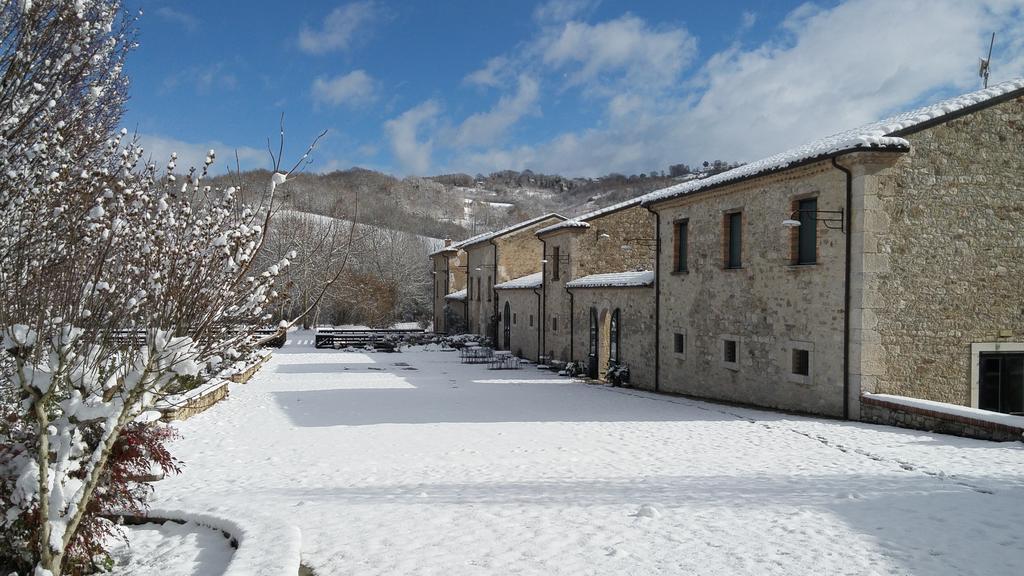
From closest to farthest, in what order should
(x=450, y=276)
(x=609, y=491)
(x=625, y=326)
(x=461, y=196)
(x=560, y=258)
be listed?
(x=609, y=491) < (x=625, y=326) < (x=560, y=258) < (x=450, y=276) < (x=461, y=196)

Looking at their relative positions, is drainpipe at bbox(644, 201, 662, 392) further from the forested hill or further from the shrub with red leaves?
the forested hill

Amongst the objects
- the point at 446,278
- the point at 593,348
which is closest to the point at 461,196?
the point at 446,278

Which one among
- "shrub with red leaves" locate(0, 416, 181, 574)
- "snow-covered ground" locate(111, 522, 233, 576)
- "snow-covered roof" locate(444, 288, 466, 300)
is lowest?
"snow-covered ground" locate(111, 522, 233, 576)

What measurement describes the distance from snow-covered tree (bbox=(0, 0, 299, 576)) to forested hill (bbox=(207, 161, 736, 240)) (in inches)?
2652

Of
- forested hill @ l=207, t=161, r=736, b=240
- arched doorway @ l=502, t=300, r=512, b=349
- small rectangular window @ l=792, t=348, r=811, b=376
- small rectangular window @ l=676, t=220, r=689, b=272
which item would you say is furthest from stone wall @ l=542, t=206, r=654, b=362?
forested hill @ l=207, t=161, r=736, b=240

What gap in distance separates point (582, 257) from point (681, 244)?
7.05 meters

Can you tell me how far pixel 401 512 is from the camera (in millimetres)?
7012

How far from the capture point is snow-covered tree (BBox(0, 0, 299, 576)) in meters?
4.71

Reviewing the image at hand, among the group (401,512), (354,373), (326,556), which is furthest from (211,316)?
(354,373)

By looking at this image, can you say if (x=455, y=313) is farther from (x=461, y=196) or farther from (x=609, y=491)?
(x=461, y=196)

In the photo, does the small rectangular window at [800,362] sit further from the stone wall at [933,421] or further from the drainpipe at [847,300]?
the stone wall at [933,421]

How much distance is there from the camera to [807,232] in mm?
13594

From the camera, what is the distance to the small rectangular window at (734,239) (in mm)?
15812

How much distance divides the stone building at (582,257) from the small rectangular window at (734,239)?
26.2 ft
